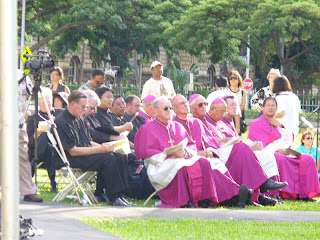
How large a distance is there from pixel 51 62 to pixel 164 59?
45971 millimetres

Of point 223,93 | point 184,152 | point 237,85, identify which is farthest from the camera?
point 237,85

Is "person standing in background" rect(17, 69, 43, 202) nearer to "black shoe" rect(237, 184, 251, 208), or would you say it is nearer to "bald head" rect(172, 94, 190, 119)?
"bald head" rect(172, 94, 190, 119)

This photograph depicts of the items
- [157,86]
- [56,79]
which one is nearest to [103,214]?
[56,79]

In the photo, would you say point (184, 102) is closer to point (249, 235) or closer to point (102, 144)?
point (102, 144)

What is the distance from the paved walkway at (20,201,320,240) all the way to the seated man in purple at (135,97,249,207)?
2.13 feet

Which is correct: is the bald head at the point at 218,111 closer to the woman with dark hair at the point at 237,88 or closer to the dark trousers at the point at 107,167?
the dark trousers at the point at 107,167

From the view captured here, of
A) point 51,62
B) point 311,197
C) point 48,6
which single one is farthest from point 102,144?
point 48,6

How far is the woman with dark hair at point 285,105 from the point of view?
13.1 meters

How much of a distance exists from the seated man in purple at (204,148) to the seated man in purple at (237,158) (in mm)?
297

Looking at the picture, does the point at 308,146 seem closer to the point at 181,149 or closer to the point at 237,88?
the point at 237,88

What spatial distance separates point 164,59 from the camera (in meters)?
56.3

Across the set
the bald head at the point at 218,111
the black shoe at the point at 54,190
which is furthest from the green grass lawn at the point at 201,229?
the bald head at the point at 218,111

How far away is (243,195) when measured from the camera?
10.6 meters

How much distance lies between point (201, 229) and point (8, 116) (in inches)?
190
